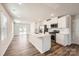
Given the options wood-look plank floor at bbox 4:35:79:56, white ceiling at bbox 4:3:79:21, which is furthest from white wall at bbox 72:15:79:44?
white ceiling at bbox 4:3:79:21

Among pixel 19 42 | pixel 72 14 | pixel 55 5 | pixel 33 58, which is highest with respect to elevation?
pixel 55 5

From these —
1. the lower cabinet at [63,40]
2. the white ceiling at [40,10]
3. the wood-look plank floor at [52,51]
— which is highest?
the white ceiling at [40,10]

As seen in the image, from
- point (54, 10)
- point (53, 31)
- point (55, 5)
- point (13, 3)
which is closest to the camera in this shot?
point (13, 3)

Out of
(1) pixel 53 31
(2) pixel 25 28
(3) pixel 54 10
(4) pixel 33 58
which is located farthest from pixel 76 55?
(2) pixel 25 28

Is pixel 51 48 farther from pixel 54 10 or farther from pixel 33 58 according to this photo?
pixel 54 10

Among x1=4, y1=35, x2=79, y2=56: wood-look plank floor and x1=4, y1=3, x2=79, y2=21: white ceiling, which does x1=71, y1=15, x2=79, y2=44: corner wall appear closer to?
x1=4, y1=35, x2=79, y2=56: wood-look plank floor

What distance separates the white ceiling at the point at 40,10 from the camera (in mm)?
2203

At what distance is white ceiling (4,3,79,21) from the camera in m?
2.20

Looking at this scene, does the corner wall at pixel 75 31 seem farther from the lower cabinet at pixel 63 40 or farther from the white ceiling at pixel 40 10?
the white ceiling at pixel 40 10

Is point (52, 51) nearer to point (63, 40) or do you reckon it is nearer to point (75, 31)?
point (63, 40)

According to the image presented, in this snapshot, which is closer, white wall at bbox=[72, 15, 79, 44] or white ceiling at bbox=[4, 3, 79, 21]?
white ceiling at bbox=[4, 3, 79, 21]

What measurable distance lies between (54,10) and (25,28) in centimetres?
92

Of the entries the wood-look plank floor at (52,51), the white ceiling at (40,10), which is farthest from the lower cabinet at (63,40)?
the white ceiling at (40,10)

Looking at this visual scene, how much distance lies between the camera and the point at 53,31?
2.57 meters
